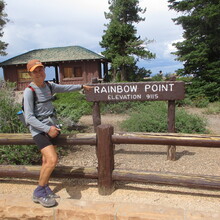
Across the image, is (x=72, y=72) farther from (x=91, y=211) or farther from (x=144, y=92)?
(x=91, y=211)

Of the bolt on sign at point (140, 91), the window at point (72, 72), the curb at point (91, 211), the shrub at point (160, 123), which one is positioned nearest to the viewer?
the curb at point (91, 211)

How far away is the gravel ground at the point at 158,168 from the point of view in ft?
10.0

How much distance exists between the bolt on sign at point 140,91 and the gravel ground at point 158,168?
4.37 ft

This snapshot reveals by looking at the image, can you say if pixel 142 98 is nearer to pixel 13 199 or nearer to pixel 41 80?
pixel 41 80

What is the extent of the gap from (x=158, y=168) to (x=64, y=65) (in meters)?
18.0

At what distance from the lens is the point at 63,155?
16.7ft

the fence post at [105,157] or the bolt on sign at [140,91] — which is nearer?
the fence post at [105,157]

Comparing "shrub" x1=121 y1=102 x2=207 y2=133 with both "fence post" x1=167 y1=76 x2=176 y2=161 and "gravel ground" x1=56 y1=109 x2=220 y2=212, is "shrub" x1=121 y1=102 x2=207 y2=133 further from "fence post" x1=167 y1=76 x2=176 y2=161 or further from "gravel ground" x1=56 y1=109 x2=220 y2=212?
"fence post" x1=167 y1=76 x2=176 y2=161

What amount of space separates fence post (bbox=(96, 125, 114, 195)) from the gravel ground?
0.14 m

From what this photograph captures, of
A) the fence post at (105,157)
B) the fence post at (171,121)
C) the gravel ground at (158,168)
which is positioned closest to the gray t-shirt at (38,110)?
the fence post at (105,157)

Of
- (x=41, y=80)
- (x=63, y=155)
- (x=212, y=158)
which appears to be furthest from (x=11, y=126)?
(x=212, y=158)

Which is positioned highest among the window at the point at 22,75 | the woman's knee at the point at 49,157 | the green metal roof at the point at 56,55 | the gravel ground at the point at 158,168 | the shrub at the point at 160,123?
the green metal roof at the point at 56,55

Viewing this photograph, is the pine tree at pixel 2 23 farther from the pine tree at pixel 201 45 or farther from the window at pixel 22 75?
the pine tree at pixel 201 45

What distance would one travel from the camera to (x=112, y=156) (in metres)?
3.19
